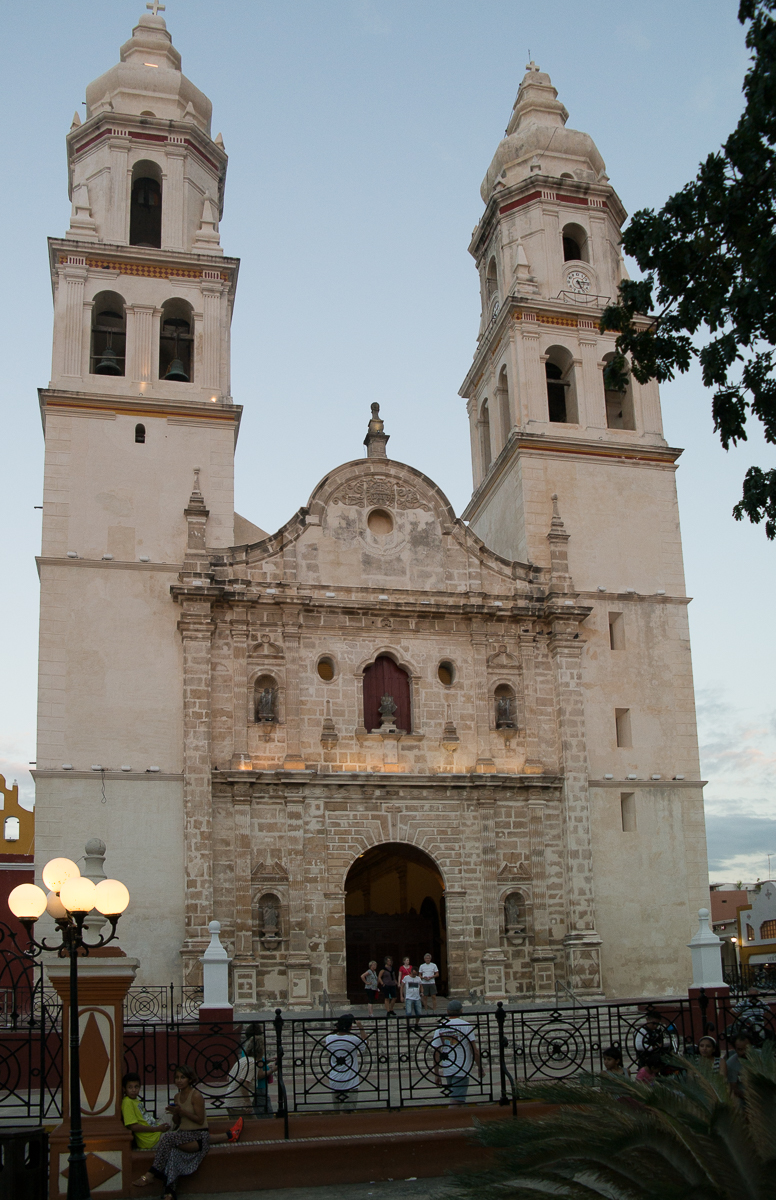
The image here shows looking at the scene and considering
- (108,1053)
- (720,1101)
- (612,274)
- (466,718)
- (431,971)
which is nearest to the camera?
(720,1101)

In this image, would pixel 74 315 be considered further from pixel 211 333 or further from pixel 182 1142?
pixel 182 1142

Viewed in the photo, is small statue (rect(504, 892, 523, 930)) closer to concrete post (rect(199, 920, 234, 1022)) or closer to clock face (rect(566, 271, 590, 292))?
concrete post (rect(199, 920, 234, 1022))

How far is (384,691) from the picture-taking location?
2506 centimetres

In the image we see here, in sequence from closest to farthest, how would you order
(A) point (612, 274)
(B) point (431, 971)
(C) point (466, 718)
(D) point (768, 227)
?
(D) point (768, 227)
(B) point (431, 971)
(C) point (466, 718)
(A) point (612, 274)

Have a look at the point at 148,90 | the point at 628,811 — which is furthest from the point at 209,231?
the point at 628,811

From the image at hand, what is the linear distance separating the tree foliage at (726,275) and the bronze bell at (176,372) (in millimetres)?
14506

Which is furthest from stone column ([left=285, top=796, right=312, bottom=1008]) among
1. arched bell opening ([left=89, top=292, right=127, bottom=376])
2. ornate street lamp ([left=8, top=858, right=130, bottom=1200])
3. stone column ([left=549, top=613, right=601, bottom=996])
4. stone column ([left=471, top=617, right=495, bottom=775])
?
ornate street lamp ([left=8, top=858, right=130, bottom=1200])

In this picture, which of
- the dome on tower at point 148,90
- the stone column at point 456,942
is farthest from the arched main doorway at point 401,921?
the dome on tower at point 148,90

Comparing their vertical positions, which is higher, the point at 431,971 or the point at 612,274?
the point at 612,274

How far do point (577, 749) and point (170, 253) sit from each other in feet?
46.5

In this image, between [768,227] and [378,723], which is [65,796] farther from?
[768,227]

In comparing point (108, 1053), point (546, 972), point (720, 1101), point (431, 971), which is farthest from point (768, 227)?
point (546, 972)

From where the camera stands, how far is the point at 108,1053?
432 inches

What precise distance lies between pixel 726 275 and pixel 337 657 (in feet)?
44.7
